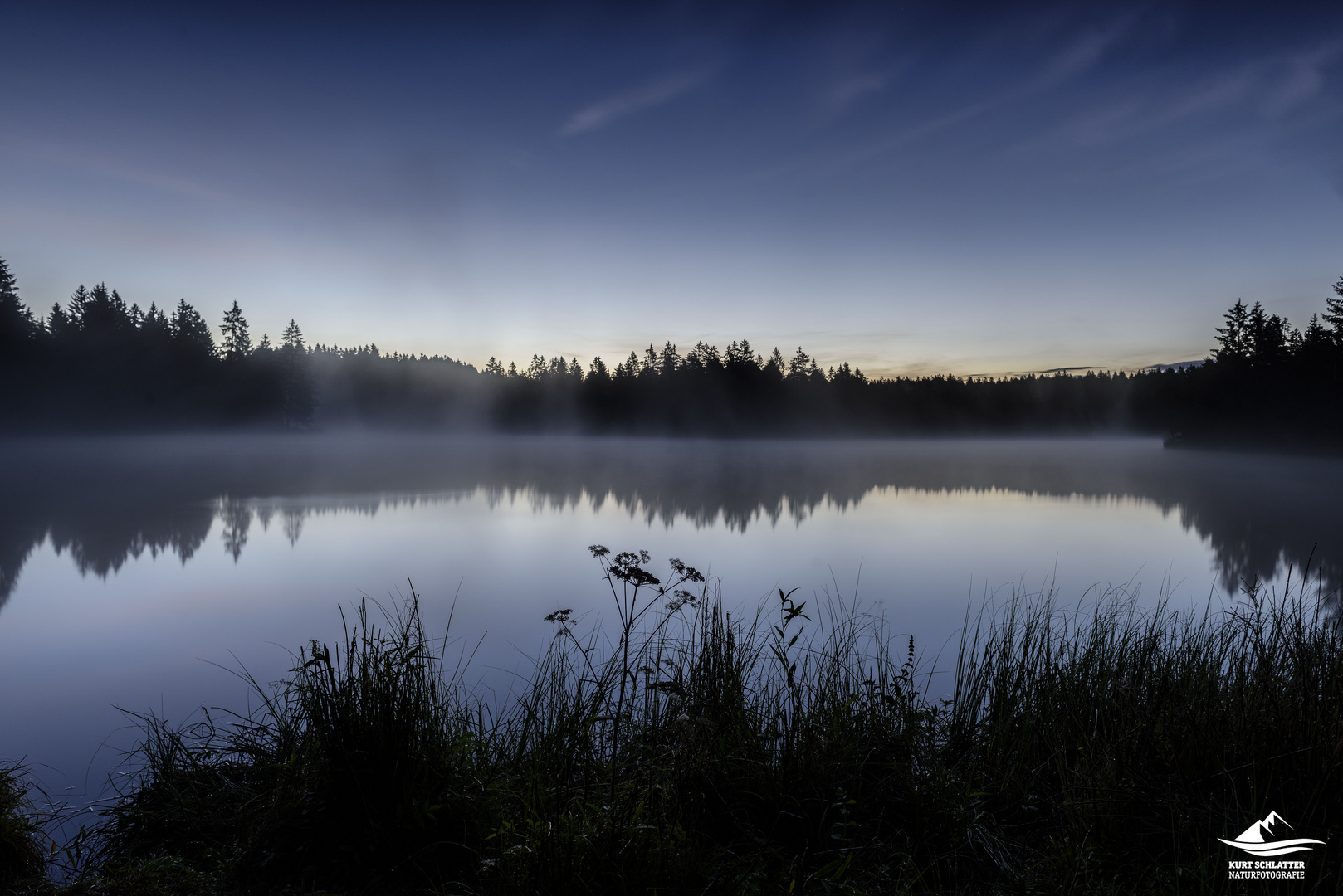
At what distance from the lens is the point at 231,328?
71000mm

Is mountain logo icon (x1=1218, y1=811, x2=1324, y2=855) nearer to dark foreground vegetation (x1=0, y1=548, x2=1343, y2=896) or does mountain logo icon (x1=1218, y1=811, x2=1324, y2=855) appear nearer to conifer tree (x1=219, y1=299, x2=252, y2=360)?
dark foreground vegetation (x1=0, y1=548, x2=1343, y2=896)

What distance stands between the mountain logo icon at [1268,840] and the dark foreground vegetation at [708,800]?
4 cm

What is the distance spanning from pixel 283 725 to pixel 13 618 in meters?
8.57

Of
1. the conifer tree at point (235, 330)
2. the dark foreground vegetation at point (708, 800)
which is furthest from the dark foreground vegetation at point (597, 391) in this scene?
the dark foreground vegetation at point (708, 800)

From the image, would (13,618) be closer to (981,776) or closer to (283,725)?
(283,725)

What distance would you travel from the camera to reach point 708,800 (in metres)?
2.92

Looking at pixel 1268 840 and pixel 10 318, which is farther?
pixel 10 318

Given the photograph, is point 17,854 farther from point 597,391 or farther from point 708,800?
point 597,391

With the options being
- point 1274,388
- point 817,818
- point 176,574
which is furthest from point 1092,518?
point 1274,388

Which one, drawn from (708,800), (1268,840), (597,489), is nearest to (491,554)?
(708,800)

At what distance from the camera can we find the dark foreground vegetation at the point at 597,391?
4534 centimetres

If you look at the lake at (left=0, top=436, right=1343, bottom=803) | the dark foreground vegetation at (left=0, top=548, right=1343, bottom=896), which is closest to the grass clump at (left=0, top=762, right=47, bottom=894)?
the dark foreground vegetation at (left=0, top=548, right=1343, bottom=896)

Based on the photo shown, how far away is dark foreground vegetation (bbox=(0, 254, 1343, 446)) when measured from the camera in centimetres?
4534

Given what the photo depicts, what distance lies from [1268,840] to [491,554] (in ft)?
41.7
